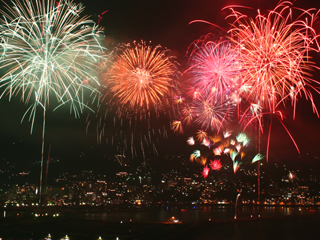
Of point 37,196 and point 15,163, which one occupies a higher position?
point 15,163

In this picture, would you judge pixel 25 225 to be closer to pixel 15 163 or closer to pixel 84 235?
pixel 84 235

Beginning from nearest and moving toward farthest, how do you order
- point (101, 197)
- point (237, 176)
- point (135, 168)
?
point (237, 176) → point (101, 197) → point (135, 168)

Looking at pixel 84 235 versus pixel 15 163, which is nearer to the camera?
pixel 84 235

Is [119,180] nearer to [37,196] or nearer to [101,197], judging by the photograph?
[101,197]

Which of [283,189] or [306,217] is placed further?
[283,189]

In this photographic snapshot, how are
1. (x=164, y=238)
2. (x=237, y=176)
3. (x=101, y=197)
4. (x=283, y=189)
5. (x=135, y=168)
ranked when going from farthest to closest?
(x=135, y=168) < (x=101, y=197) < (x=283, y=189) < (x=237, y=176) < (x=164, y=238)

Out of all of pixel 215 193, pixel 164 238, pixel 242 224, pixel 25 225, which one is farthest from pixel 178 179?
pixel 164 238

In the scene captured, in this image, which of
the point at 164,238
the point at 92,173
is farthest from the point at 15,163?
the point at 164,238

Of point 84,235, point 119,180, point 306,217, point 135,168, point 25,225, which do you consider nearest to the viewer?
point 84,235

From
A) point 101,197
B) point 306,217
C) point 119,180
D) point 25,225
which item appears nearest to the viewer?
point 25,225

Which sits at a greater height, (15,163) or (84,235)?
(15,163)
